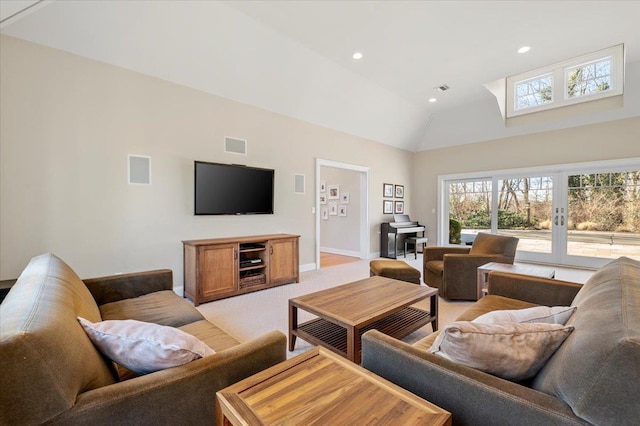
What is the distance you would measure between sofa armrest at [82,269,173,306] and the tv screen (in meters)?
1.57

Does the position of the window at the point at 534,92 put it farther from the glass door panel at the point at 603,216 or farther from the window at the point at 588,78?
the glass door panel at the point at 603,216

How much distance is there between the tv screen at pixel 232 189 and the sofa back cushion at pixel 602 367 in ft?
12.9

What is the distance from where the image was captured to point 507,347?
99 centimetres

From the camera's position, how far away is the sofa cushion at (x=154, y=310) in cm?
185

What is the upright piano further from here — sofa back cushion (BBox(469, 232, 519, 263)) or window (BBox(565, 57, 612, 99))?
window (BBox(565, 57, 612, 99))

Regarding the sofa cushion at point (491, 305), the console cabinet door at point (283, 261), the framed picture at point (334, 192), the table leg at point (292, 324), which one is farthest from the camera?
the framed picture at point (334, 192)

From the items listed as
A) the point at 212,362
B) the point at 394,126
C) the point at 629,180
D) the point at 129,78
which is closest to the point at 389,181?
the point at 394,126

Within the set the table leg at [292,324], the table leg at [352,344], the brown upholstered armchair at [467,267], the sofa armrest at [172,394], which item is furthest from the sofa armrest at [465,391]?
the brown upholstered armchair at [467,267]

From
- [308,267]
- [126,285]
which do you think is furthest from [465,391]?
[308,267]

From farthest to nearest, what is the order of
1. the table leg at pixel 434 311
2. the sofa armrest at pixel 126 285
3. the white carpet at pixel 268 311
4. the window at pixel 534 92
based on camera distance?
the window at pixel 534 92, the white carpet at pixel 268 311, the table leg at pixel 434 311, the sofa armrest at pixel 126 285

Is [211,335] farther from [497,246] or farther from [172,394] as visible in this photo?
[497,246]

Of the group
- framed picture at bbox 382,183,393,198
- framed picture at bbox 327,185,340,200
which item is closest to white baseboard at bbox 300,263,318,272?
framed picture at bbox 327,185,340,200

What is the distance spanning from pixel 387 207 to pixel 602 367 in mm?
6517

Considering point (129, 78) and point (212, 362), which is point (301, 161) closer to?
point (129, 78)
